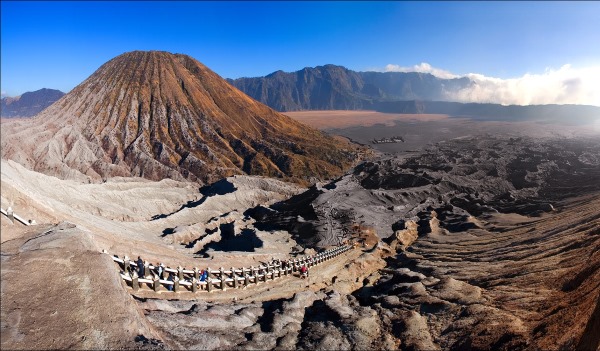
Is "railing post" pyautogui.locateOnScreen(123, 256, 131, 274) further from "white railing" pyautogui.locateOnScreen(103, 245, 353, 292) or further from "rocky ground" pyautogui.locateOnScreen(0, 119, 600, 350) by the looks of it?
"rocky ground" pyautogui.locateOnScreen(0, 119, 600, 350)

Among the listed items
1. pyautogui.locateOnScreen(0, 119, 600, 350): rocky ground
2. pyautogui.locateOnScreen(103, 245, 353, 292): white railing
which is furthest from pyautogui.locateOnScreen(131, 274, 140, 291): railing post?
pyautogui.locateOnScreen(0, 119, 600, 350): rocky ground

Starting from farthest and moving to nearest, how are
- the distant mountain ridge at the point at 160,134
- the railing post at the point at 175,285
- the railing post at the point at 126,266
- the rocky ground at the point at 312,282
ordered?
the distant mountain ridge at the point at 160,134
the railing post at the point at 175,285
the railing post at the point at 126,266
the rocky ground at the point at 312,282

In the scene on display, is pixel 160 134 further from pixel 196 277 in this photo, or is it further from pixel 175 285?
pixel 175 285

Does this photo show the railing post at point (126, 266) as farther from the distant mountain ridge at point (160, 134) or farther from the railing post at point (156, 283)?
the distant mountain ridge at point (160, 134)

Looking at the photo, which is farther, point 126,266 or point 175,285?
point 175,285

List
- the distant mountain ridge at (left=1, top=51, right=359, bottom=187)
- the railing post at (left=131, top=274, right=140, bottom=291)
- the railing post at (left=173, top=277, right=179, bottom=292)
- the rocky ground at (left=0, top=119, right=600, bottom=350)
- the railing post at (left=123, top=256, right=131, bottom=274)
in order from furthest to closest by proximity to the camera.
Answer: the distant mountain ridge at (left=1, top=51, right=359, bottom=187) → the railing post at (left=173, top=277, right=179, bottom=292) → the railing post at (left=123, top=256, right=131, bottom=274) → the railing post at (left=131, top=274, right=140, bottom=291) → the rocky ground at (left=0, top=119, right=600, bottom=350)

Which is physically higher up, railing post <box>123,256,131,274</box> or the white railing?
railing post <box>123,256,131,274</box>

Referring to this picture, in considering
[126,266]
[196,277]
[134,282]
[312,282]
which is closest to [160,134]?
[312,282]

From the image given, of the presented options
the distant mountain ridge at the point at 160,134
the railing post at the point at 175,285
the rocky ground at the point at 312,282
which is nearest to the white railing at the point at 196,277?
the railing post at the point at 175,285

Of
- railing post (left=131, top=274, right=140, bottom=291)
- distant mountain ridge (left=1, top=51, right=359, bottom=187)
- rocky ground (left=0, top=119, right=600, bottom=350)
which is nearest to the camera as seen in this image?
rocky ground (left=0, top=119, right=600, bottom=350)
